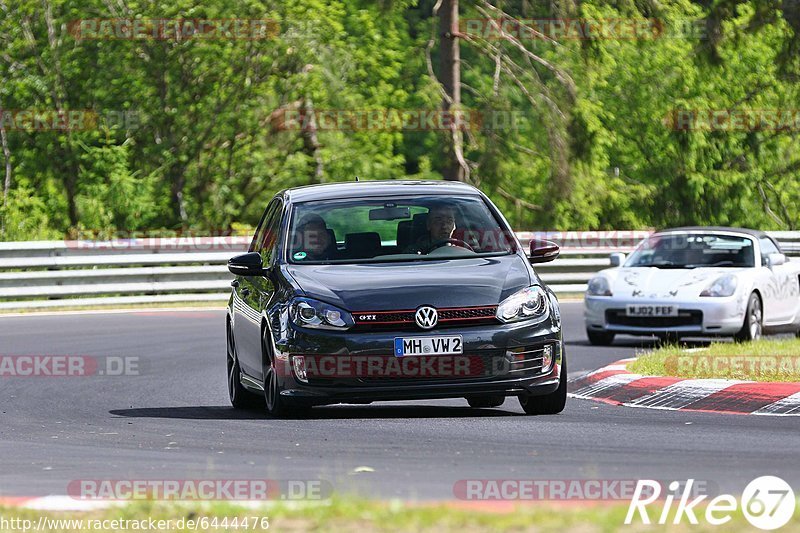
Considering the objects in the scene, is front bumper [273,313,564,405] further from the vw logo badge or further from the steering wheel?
the steering wheel

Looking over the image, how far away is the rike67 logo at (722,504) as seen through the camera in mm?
6191

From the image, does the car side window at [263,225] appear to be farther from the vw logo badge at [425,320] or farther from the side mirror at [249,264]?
the vw logo badge at [425,320]

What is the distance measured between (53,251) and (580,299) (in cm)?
873

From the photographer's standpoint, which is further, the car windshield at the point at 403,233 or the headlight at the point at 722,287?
the headlight at the point at 722,287

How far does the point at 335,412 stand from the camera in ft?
37.8

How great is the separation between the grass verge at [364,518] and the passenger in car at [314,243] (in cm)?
477

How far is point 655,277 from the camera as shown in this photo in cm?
1864

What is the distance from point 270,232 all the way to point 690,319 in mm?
7058

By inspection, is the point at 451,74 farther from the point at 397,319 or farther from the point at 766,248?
the point at 397,319

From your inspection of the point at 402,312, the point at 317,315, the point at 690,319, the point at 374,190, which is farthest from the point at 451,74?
the point at 402,312

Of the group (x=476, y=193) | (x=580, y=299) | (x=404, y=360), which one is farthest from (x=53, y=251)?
(x=404, y=360)

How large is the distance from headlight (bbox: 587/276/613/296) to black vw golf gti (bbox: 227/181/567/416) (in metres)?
6.93

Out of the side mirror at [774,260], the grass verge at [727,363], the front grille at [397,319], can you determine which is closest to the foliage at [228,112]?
the side mirror at [774,260]

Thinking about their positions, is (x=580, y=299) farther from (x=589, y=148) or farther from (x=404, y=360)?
(x=404, y=360)
